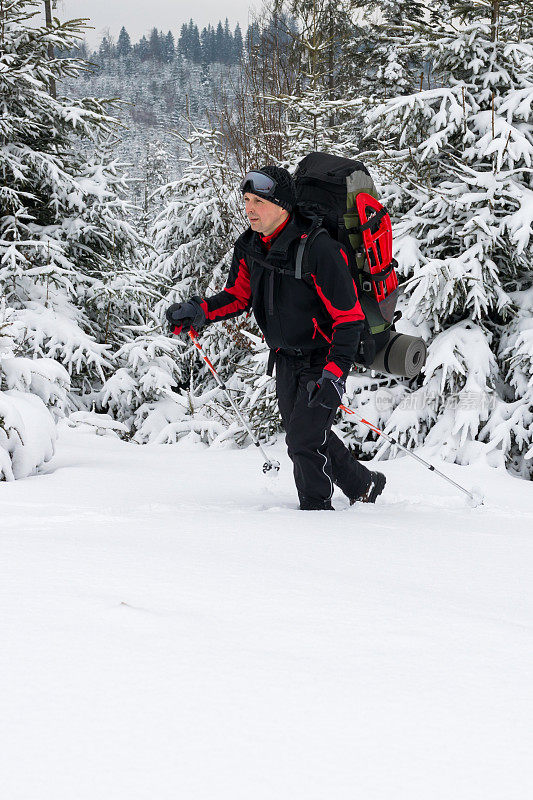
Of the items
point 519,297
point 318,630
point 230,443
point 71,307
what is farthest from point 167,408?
point 318,630

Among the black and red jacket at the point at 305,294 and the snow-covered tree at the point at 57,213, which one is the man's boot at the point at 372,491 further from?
the snow-covered tree at the point at 57,213

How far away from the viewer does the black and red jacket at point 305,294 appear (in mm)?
3461

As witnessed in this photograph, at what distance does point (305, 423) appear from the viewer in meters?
3.87

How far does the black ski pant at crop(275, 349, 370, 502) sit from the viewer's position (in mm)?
3859

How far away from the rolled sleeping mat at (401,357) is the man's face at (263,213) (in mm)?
965

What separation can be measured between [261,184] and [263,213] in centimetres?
15

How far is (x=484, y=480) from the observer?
209 inches

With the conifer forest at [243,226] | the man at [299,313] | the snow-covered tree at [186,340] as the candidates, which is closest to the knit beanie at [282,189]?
the man at [299,313]

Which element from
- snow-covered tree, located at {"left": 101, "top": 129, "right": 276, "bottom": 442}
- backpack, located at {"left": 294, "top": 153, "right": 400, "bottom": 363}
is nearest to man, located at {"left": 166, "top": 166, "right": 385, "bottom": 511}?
backpack, located at {"left": 294, "top": 153, "right": 400, "bottom": 363}

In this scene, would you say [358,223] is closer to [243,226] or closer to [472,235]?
[472,235]

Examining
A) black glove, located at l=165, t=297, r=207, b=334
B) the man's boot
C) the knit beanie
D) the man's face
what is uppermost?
the knit beanie

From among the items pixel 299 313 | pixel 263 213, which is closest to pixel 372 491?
pixel 299 313

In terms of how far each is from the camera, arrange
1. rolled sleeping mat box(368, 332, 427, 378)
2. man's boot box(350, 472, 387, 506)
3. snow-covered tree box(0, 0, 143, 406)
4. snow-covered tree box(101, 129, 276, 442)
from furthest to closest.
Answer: snow-covered tree box(101, 129, 276, 442) → snow-covered tree box(0, 0, 143, 406) → man's boot box(350, 472, 387, 506) → rolled sleeping mat box(368, 332, 427, 378)

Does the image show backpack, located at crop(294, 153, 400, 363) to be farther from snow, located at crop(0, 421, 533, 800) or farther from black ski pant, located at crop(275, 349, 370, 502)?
snow, located at crop(0, 421, 533, 800)
